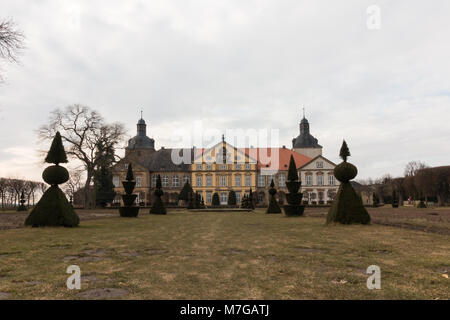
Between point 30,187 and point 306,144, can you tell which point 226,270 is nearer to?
point 30,187

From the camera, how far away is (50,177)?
1474cm

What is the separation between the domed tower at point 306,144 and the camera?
64.3 m

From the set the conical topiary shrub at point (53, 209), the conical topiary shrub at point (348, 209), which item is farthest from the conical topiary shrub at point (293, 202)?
the conical topiary shrub at point (53, 209)

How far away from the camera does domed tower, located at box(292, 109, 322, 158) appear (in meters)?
64.3

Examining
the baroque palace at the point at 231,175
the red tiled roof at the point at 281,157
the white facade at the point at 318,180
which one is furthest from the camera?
the red tiled roof at the point at 281,157

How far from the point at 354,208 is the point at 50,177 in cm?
1423

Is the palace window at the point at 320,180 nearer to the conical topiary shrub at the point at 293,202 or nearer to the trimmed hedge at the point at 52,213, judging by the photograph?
the conical topiary shrub at the point at 293,202

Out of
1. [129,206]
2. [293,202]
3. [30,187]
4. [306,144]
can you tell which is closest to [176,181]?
[30,187]

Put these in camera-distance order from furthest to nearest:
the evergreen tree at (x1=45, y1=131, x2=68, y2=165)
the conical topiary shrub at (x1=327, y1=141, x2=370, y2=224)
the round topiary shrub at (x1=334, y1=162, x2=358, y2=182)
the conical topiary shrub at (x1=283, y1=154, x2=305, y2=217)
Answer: the conical topiary shrub at (x1=283, y1=154, x2=305, y2=217) → the round topiary shrub at (x1=334, y1=162, x2=358, y2=182) → the evergreen tree at (x1=45, y1=131, x2=68, y2=165) → the conical topiary shrub at (x1=327, y1=141, x2=370, y2=224)

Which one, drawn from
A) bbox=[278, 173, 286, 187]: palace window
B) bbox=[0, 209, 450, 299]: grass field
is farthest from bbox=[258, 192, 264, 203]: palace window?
bbox=[0, 209, 450, 299]: grass field

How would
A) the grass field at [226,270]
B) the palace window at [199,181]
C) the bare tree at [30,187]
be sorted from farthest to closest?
the palace window at [199,181]
the bare tree at [30,187]
the grass field at [226,270]

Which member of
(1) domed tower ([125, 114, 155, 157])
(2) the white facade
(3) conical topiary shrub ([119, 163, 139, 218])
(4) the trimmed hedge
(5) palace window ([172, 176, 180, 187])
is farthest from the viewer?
(1) domed tower ([125, 114, 155, 157])

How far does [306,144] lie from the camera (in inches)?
2564

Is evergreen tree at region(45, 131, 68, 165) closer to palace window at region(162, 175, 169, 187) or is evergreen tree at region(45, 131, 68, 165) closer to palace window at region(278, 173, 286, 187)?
palace window at region(162, 175, 169, 187)
